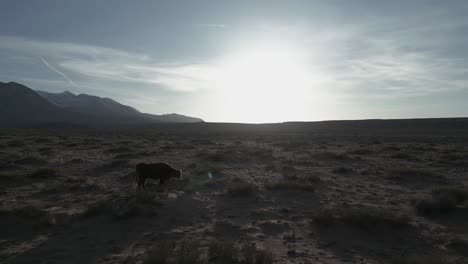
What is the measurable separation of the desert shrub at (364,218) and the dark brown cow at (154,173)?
19.5 ft

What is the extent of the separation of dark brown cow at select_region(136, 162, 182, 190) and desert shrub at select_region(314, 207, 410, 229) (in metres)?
5.96

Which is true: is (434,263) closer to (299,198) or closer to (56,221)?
(299,198)

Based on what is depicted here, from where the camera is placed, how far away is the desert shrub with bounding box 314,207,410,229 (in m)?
7.64

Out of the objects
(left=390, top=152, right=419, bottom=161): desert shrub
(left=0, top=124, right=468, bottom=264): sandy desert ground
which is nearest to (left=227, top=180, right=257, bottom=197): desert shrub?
(left=0, top=124, right=468, bottom=264): sandy desert ground

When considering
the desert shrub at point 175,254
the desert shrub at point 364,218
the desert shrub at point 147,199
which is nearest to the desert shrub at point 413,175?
the desert shrub at point 364,218

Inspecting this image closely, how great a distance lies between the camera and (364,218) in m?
7.76

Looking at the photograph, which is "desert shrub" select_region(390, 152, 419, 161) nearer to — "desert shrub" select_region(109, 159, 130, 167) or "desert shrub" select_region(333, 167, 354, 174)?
"desert shrub" select_region(333, 167, 354, 174)

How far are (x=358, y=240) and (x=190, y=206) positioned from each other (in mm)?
4816

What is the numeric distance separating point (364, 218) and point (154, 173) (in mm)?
7260

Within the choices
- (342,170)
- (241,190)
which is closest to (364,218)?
(241,190)

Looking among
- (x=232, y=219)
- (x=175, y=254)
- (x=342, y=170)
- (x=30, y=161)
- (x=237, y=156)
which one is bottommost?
(x=232, y=219)

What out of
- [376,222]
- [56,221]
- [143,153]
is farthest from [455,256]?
[143,153]

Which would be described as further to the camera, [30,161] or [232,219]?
[30,161]

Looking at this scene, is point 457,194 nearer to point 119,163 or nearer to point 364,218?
point 364,218
